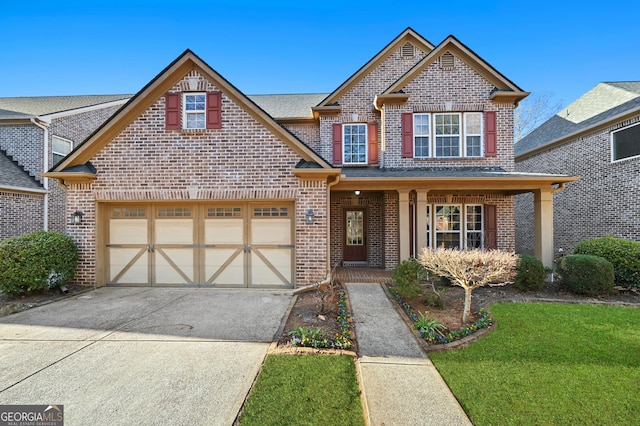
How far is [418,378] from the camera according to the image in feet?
10.7

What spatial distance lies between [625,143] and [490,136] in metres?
4.76

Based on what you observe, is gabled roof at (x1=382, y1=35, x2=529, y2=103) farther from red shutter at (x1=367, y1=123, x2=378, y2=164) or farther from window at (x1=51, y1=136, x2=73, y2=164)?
window at (x1=51, y1=136, x2=73, y2=164)

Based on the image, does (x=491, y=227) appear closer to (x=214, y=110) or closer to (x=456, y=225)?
(x=456, y=225)

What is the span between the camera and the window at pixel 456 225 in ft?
33.6

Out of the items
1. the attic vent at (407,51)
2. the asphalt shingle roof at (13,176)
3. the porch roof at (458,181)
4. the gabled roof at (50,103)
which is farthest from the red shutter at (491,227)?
the gabled roof at (50,103)

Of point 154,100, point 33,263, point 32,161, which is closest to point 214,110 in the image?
point 154,100

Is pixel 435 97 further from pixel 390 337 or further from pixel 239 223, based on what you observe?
pixel 390 337

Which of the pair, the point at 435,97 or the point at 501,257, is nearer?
the point at 501,257

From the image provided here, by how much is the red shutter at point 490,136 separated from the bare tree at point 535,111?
1577cm

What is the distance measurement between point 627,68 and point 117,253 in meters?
23.9

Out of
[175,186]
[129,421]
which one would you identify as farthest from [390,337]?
[175,186]

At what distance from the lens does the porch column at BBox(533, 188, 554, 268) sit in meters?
8.43

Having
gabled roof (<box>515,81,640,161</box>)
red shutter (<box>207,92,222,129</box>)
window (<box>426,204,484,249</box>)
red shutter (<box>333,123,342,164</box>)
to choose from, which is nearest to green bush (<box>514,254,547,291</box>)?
window (<box>426,204,484,249</box>)

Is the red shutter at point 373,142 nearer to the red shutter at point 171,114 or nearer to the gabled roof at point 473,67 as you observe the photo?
the gabled roof at point 473,67
